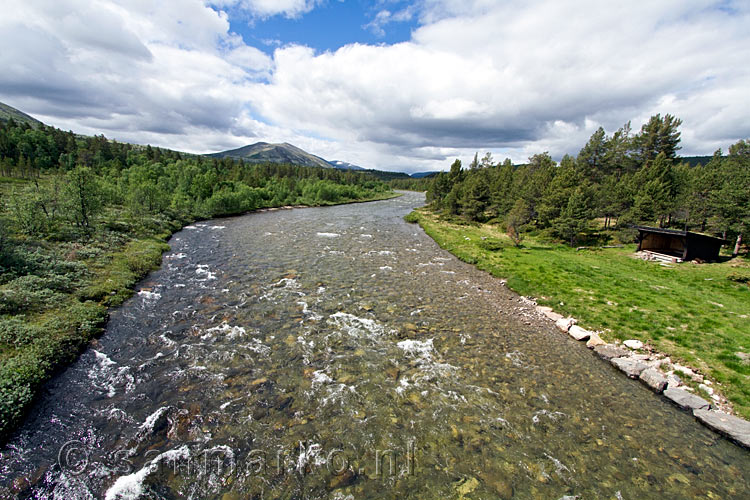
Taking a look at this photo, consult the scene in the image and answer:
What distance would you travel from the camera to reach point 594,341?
1508cm

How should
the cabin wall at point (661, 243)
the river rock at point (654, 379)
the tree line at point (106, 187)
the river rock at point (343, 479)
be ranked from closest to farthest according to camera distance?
1. the river rock at point (343, 479)
2. the river rock at point (654, 379)
3. the tree line at point (106, 187)
4. the cabin wall at point (661, 243)

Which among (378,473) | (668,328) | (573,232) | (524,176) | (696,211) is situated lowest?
(378,473)

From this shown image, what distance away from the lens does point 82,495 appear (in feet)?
22.8

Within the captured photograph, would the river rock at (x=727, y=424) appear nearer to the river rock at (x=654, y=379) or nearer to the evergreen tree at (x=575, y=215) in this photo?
the river rock at (x=654, y=379)

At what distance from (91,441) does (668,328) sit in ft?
87.7

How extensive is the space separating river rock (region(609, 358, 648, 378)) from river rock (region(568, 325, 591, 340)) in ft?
6.67

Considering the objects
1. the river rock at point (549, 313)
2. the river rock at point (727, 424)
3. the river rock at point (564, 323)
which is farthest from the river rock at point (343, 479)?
the river rock at point (549, 313)

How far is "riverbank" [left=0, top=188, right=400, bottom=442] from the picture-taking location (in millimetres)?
10280

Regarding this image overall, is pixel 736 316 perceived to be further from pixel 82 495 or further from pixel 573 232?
pixel 82 495

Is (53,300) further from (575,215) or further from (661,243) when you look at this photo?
(661,243)

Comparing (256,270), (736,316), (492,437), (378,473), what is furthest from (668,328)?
(256,270)

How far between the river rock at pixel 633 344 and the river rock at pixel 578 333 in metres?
1.62

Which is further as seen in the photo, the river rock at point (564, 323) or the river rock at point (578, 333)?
the river rock at point (564, 323)

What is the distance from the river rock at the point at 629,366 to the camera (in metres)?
12.6
